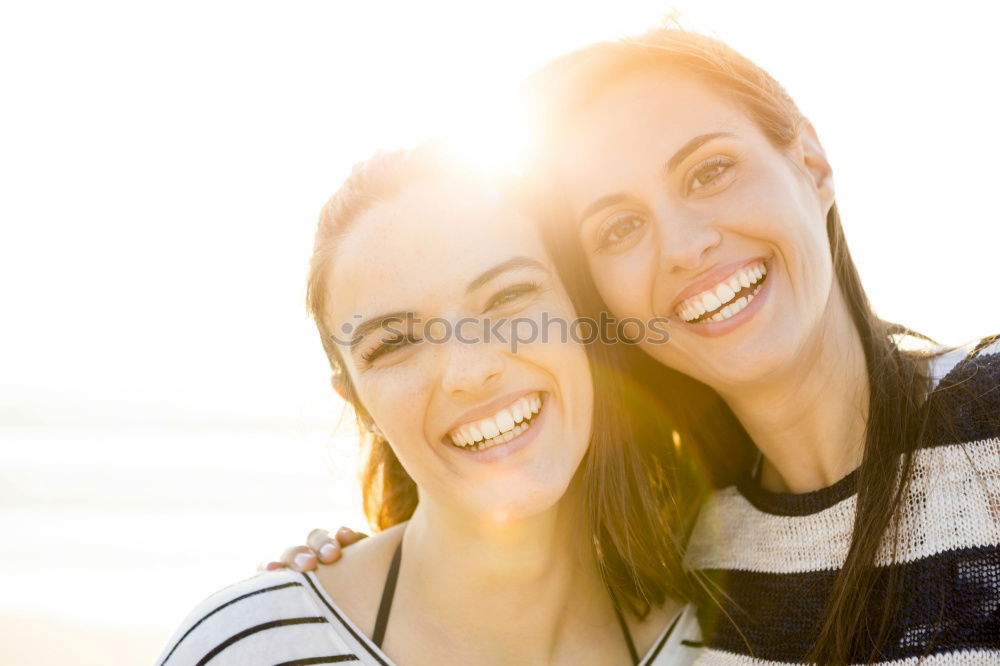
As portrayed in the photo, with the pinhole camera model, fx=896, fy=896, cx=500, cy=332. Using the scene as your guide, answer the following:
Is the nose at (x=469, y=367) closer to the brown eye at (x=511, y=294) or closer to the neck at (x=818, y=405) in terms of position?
the brown eye at (x=511, y=294)

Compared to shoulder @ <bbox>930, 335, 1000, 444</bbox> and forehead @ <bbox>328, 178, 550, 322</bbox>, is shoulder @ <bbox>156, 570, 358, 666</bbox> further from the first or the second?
shoulder @ <bbox>930, 335, 1000, 444</bbox>

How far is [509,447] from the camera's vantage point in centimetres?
266

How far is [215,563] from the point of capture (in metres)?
7.87

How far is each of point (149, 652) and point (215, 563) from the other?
172 cm

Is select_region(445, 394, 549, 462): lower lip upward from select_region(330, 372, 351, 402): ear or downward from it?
downward

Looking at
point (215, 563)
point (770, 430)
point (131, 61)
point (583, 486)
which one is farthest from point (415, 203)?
point (131, 61)

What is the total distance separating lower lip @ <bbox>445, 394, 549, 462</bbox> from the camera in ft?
8.71

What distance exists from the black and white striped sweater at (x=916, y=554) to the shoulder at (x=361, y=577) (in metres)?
1.03

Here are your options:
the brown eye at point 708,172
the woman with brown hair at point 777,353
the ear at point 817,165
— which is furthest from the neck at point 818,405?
the brown eye at point 708,172

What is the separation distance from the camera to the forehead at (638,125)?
8.78ft

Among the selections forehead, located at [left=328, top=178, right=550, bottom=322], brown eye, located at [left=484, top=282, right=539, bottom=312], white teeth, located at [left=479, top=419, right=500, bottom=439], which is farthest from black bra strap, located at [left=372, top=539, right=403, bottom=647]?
brown eye, located at [left=484, top=282, right=539, bottom=312]

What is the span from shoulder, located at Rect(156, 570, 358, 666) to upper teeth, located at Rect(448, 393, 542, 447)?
650 millimetres

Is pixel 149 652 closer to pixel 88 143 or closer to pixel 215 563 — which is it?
pixel 215 563

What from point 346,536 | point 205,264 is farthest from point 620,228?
point 205,264
